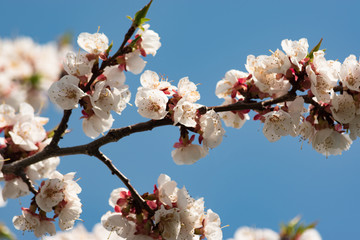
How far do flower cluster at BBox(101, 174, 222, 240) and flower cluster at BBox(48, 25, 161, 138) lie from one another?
0.52 m

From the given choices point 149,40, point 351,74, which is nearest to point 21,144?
point 149,40

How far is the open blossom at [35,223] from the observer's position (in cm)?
271

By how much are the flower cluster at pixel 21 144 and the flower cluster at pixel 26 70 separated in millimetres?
1160

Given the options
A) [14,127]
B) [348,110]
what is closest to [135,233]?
[14,127]

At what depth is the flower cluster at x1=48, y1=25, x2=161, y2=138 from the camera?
2320 millimetres

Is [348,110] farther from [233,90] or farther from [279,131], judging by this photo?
[233,90]

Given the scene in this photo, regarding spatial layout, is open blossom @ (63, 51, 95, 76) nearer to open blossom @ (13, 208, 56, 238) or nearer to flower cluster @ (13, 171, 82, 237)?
flower cluster @ (13, 171, 82, 237)

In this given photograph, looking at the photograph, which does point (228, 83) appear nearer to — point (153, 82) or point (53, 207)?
point (153, 82)

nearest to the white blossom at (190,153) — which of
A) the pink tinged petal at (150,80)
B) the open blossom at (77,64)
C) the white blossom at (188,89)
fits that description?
the white blossom at (188,89)

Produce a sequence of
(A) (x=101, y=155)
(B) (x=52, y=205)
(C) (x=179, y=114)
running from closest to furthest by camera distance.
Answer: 1. (C) (x=179, y=114)
2. (A) (x=101, y=155)
3. (B) (x=52, y=205)

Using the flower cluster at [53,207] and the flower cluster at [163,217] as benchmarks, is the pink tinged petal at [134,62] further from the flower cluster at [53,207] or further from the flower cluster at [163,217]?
the flower cluster at [53,207]

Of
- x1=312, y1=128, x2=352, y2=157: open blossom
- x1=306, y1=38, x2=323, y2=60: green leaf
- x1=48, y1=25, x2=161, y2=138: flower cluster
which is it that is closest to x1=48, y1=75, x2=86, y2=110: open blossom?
x1=48, y1=25, x2=161, y2=138: flower cluster

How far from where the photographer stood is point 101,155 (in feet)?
8.03

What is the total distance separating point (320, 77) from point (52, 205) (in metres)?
1.89
